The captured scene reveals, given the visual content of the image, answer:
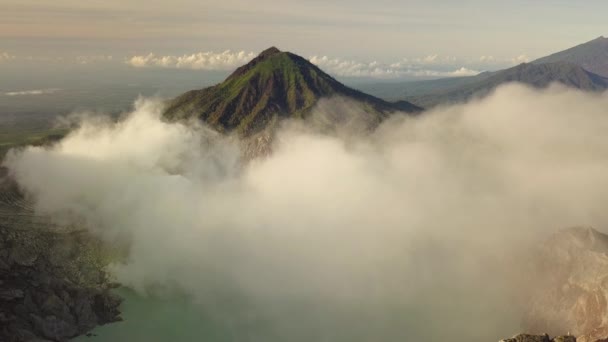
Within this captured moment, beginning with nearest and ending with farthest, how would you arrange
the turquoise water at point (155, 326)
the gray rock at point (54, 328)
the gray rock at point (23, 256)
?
the gray rock at point (54, 328), the gray rock at point (23, 256), the turquoise water at point (155, 326)

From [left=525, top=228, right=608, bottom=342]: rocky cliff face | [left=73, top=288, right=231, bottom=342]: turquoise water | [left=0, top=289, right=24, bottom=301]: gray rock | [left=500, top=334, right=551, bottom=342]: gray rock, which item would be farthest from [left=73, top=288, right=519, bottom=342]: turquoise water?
[left=500, top=334, right=551, bottom=342]: gray rock

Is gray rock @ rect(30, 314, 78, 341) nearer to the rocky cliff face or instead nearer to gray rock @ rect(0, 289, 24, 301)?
gray rock @ rect(0, 289, 24, 301)

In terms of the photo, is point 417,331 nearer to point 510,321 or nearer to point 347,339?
point 347,339

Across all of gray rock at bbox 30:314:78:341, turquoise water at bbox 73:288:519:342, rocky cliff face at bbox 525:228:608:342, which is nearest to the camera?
gray rock at bbox 30:314:78:341

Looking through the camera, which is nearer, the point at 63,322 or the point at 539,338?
the point at 539,338

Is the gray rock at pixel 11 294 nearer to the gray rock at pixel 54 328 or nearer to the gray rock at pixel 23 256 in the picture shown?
the gray rock at pixel 54 328

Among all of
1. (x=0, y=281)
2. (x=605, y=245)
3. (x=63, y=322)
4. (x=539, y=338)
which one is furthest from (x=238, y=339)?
(x=605, y=245)

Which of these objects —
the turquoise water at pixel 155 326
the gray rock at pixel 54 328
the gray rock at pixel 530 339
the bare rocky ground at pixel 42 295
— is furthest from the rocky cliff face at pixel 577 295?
the gray rock at pixel 54 328

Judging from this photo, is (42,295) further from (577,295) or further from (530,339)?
(577,295)
